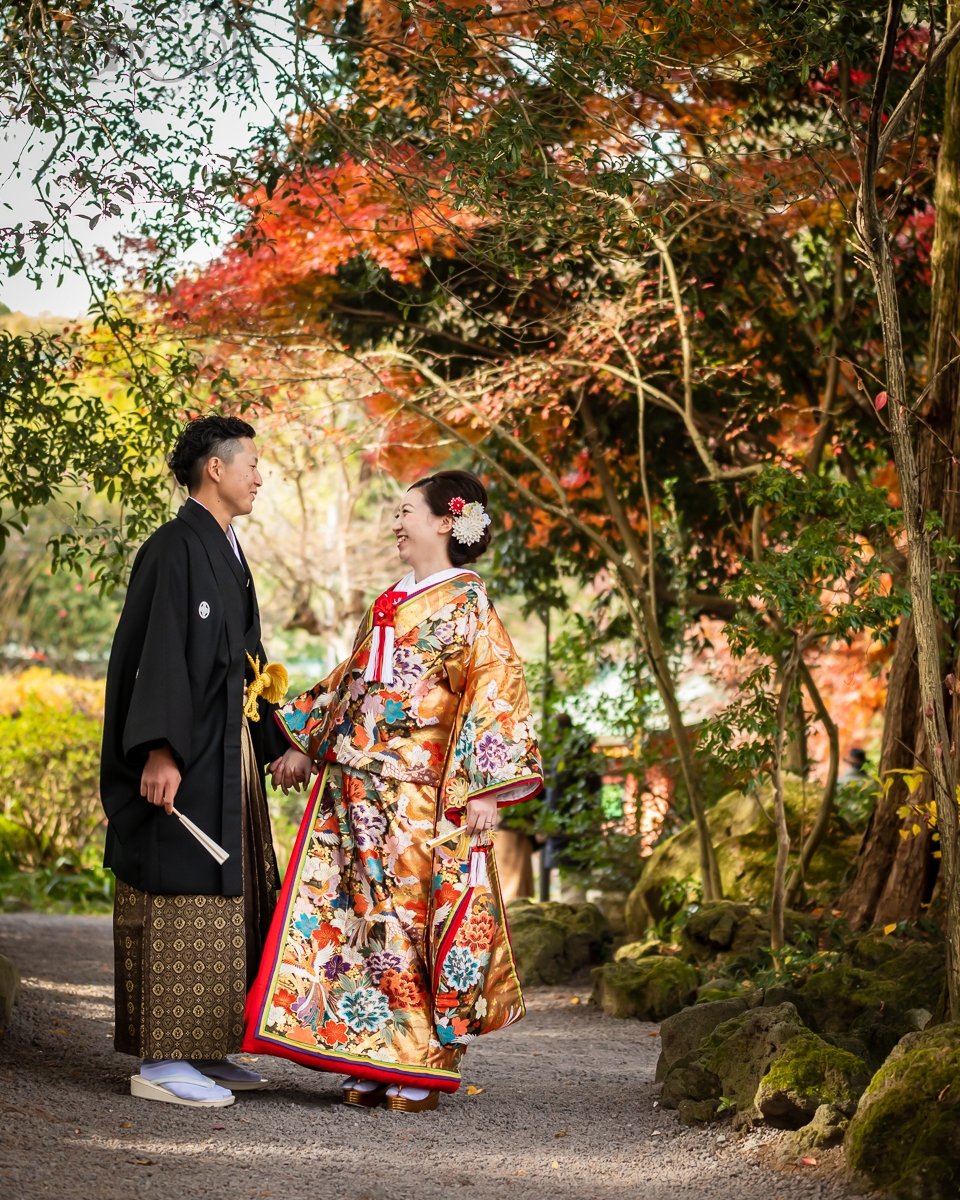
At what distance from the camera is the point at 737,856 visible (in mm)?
6840

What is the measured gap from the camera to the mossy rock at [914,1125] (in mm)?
2699

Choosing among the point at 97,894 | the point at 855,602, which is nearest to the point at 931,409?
the point at 855,602

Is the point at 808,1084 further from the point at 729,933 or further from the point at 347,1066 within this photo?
the point at 729,933

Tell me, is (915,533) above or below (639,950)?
above

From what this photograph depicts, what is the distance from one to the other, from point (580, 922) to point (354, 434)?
290 centimetres

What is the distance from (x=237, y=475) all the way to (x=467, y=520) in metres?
0.65

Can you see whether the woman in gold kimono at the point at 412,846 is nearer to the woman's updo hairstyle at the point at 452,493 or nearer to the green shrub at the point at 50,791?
the woman's updo hairstyle at the point at 452,493

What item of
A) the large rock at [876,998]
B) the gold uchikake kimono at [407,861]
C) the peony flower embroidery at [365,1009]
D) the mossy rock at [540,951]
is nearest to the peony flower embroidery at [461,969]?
the gold uchikake kimono at [407,861]

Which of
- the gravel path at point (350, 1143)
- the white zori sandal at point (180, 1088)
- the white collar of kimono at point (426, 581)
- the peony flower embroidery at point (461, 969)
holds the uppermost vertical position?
the white collar of kimono at point (426, 581)

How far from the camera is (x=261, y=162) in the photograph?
15.3 feet

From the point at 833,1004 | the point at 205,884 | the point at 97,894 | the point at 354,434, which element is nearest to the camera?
the point at 205,884

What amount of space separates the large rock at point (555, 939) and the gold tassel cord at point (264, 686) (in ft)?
10.8

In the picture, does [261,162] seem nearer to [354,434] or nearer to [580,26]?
[580,26]

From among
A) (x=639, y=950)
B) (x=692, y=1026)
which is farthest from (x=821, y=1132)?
(x=639, y=950)
